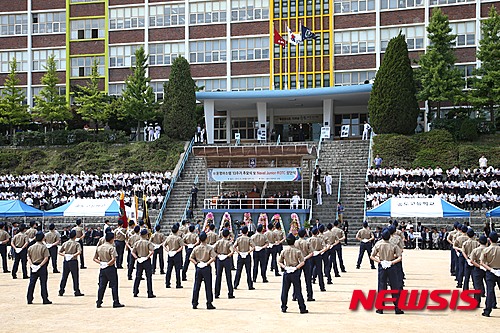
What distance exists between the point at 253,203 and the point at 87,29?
110 ft

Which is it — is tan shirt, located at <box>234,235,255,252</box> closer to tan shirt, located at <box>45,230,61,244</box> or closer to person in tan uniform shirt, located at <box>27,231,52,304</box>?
person in tan uniform shirt, located at <box>27,231,52,304</box>

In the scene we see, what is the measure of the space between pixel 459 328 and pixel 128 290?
9.55 metres

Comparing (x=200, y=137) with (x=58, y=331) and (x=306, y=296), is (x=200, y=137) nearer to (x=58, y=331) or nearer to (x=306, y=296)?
(x=306, y=296)

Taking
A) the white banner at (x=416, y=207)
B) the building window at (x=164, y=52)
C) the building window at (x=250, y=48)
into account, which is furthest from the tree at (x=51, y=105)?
the white banner at (x=416, y=207)

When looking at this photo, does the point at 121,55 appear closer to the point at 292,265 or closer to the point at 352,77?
the point at 352,77

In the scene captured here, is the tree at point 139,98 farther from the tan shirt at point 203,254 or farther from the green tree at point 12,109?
the tan shirt at point 203,254

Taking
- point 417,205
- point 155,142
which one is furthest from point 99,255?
point 155,142

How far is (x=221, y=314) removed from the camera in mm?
15477

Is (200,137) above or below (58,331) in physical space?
above

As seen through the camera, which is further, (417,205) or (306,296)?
(417,205)

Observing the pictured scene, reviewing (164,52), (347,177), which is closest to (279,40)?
(164,52)

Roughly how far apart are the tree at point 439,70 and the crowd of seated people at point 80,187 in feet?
61.7

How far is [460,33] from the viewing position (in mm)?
56500

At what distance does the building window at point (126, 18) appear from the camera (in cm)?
6362
